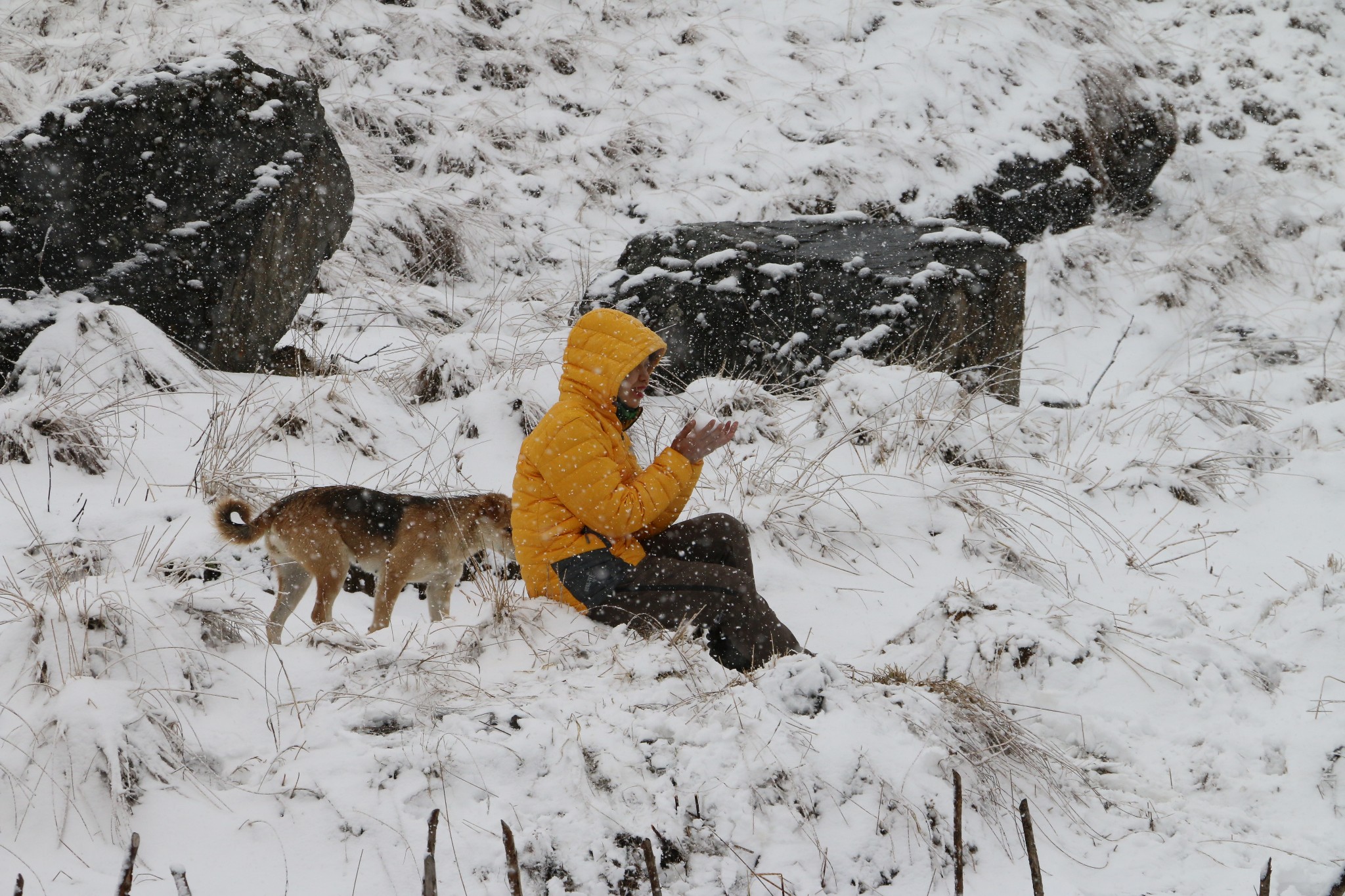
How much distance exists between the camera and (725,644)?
10.4 feet

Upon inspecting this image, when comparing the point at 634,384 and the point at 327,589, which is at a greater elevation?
the point at 634,384

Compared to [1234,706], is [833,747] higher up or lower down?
higher up

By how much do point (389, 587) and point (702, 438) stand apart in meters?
1.60

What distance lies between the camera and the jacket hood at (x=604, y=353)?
10.6 feet

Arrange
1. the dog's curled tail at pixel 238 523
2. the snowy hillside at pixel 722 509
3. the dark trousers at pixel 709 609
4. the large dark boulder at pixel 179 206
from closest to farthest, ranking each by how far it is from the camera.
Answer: the snowy hillside at pixel 722 509, the dark trousers at pixel 709 609, the dog's curled tail at pixel 238 523, the large dark boulder at pixel 179 206

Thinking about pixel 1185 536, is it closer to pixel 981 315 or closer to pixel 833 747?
pixel 981 315

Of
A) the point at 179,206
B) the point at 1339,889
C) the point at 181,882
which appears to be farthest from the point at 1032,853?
the point at 179,206

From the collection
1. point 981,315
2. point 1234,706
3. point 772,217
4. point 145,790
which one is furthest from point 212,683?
point 772,217

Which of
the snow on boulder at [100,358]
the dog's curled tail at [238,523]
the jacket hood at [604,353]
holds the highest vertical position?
the jacket hood at [604,353]

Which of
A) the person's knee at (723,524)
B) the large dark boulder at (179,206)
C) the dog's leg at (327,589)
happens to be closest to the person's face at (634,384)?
the person's knee at (723,524)

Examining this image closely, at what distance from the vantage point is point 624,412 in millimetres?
3402

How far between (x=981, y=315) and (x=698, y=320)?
180cm

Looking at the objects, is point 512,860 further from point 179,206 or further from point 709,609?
point 179,206

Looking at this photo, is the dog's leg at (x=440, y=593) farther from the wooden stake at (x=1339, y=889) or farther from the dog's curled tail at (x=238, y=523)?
the wooden stake at (x=1339, y=889)
